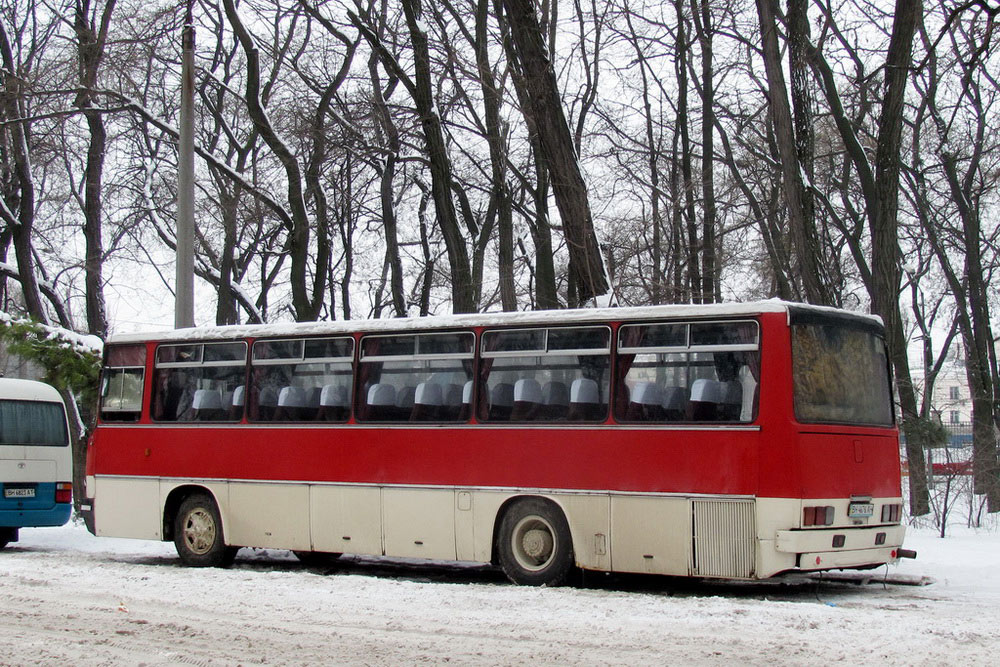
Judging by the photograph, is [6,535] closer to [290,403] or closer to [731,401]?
[290,403]

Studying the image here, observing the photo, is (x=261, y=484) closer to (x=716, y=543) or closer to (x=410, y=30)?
(x=716, y=543)

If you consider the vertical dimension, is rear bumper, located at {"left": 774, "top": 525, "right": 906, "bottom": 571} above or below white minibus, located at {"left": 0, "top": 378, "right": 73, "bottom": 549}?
below

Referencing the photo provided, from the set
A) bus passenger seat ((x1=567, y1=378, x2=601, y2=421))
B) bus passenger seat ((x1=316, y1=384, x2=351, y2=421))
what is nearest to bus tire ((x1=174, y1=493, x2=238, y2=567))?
bus passenger seat ((x1=316, y1=384, x2=351, y2=421))

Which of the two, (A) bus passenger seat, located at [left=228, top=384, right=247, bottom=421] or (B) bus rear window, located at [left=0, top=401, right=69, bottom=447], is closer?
(A) bus passenger seat, located at [left=228, top=384, right=247, bottom=421]

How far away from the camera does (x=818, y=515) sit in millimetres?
10758

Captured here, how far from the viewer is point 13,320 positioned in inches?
845

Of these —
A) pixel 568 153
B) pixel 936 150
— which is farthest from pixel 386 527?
pixel 936 150

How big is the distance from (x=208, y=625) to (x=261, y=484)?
5.17 metres

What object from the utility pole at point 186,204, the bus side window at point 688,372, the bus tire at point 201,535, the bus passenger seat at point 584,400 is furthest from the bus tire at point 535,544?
the utility pole at point 186,204

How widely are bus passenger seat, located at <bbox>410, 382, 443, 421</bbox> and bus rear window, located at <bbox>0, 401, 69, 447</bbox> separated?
7735 millimetres

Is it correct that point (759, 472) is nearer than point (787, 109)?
Yes

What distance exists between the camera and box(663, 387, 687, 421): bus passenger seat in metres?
11.3

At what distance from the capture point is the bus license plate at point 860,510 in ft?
36.4

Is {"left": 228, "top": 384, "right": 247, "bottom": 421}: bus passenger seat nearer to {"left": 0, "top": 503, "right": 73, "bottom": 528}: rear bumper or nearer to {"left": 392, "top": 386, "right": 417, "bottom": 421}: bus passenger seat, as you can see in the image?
{"left": 392, "top": 386, "right": 417, "bottom": 421}: bus passenger seat
